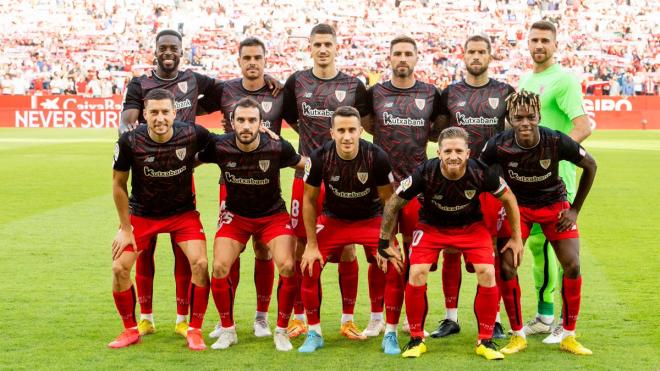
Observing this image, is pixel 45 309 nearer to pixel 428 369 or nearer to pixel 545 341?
pixel 428 369

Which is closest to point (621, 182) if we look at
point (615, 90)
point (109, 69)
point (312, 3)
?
point (615, 90)

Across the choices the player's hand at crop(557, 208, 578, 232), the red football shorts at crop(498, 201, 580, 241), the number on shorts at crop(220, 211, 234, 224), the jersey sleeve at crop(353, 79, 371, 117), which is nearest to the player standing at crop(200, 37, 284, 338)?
the number on shorts at crop(220, 211, 234, 224)

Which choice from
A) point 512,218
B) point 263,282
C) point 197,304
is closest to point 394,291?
point 512,218

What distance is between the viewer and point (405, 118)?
317 inches

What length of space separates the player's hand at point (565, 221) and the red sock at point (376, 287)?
143 centimetres

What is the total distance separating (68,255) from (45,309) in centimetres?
275

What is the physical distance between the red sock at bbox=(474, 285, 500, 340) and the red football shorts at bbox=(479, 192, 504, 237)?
637mm

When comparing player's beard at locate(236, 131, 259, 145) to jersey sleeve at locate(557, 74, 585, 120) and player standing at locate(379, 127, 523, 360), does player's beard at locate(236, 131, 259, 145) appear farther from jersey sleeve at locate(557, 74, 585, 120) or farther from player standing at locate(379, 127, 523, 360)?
jersey sleeve at locate(557, 74, 585, 120)

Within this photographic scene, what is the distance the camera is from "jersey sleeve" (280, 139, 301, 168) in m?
7.66

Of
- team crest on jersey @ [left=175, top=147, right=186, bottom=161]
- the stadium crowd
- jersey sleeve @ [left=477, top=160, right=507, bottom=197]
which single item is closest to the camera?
jersey sleeve @ [left=477, top=160, right=507, bottom=197]

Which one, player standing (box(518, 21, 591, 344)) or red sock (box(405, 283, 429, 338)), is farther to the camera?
player standing (box(518, 21, 591, 344))

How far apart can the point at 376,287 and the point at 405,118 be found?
54.1 inches

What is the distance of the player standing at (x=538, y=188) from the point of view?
7.15 m

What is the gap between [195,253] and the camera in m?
7.51
